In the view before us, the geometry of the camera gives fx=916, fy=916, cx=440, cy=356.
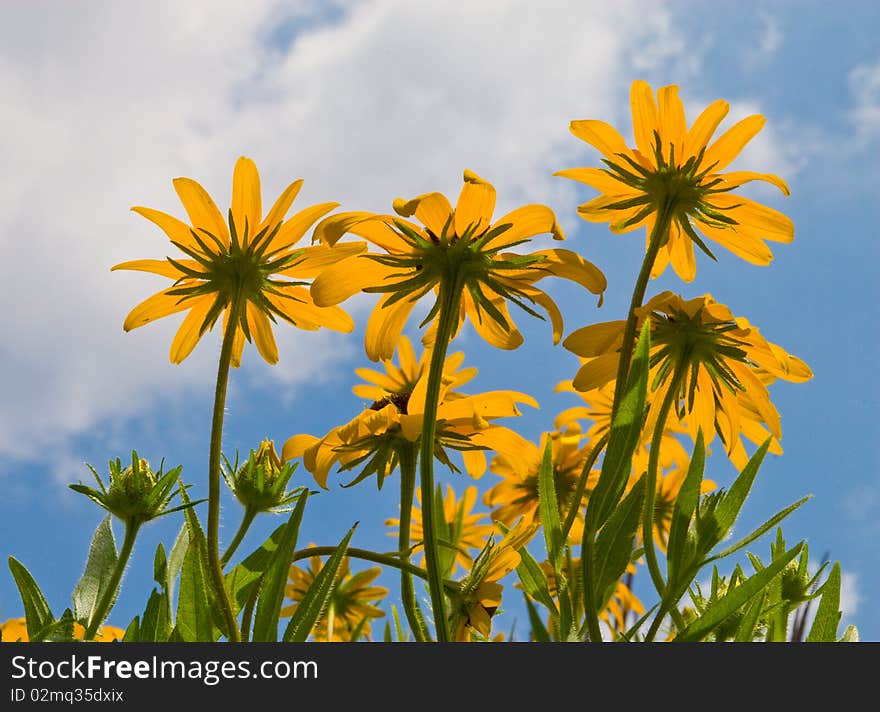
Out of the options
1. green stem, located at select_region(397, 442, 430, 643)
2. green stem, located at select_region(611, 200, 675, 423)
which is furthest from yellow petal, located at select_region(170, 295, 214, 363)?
green stem, located at select_region(611, 200, 675, 423)

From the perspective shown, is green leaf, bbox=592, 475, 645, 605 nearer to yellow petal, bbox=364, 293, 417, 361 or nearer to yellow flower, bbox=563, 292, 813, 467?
yellow flower, bbox=563, 292, 813, 467

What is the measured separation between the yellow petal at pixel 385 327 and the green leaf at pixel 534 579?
1.51ft

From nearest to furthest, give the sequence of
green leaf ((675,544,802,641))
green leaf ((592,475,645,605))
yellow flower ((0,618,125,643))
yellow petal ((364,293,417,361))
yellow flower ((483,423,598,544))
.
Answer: green leaf ((675,544,802,641)) < green leaf ((592,475,645,605)) < yellow petal ((364,293,417,361)) < yellow flower ((0,618,125,643)) < yellow flower ((483,423,598,544))

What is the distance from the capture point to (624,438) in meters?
1.35

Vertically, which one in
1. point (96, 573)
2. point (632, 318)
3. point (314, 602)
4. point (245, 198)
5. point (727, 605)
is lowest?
point (727, 605)

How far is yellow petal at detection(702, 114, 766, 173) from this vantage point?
1.78 meters

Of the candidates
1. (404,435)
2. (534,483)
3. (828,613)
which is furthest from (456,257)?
(534,483)

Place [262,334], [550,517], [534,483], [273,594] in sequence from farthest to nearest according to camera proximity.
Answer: [534,483], [262,334], [550,517], [273,594]

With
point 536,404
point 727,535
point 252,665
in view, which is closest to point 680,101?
point 536,404

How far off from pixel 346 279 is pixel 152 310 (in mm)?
469

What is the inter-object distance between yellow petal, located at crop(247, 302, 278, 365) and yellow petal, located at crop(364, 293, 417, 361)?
9.1 inches

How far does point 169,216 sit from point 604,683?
1124mm

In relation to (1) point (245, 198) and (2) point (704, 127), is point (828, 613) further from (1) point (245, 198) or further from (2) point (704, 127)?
(1) point (245, 198)

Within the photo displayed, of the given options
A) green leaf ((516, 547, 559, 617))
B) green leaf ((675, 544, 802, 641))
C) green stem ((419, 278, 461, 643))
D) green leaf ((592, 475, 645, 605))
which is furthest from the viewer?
green leaf ((516, 547, 559, 617))
